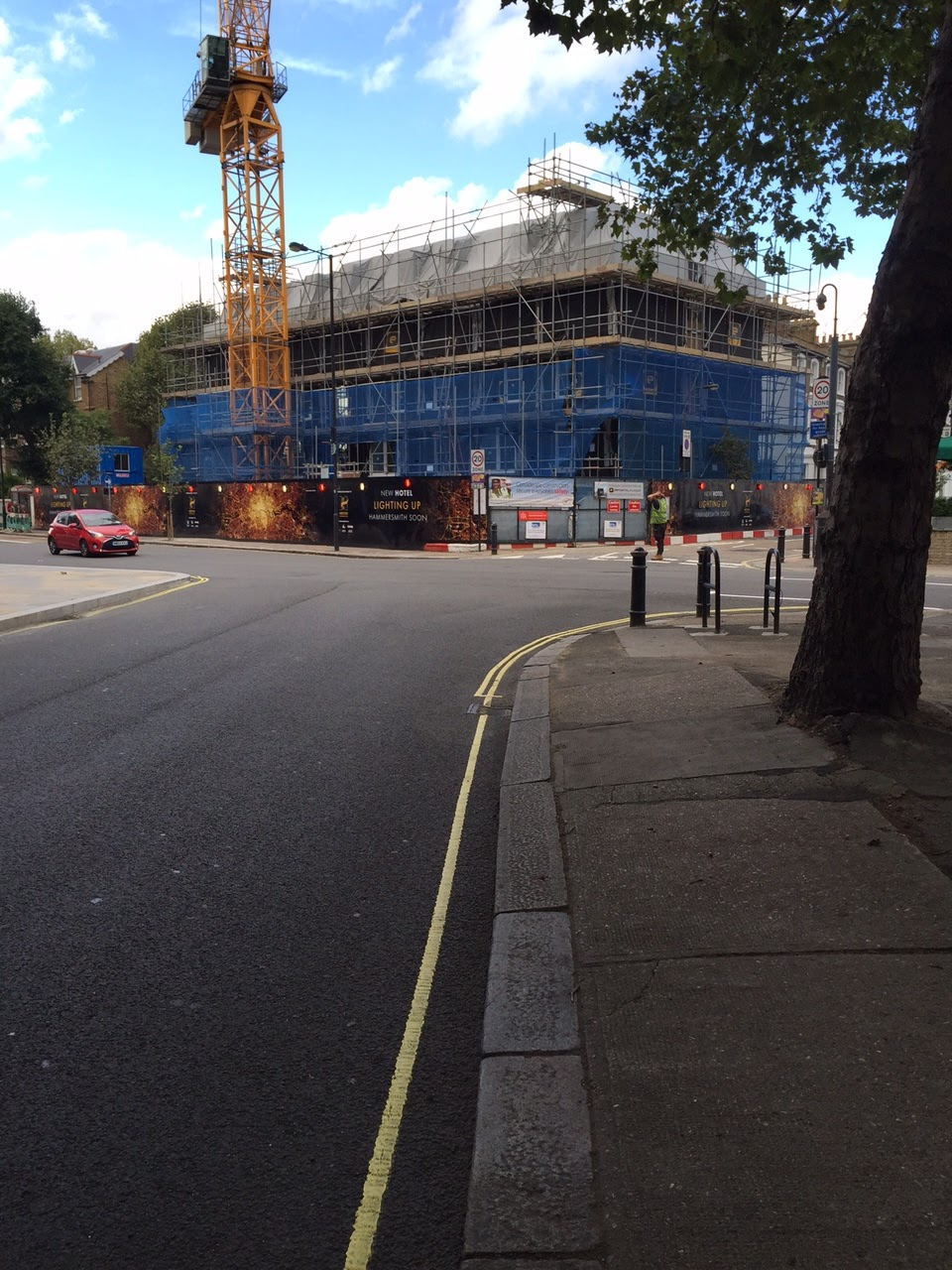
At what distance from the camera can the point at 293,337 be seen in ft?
183

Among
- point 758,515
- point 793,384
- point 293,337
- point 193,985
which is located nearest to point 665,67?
point 193,985

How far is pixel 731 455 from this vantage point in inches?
1699

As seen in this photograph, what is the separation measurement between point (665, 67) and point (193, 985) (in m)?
9.91

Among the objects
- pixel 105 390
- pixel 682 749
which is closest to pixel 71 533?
pixel 682 749

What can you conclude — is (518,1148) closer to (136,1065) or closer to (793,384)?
(136,1065)

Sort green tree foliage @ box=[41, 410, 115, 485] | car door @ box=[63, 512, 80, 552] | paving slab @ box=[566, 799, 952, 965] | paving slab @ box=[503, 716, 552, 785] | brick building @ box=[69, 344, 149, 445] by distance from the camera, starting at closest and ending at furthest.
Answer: paving slab @ box=[566, 799, 952, 965], paving slab @ box=[503, 716, 552, 785], car door @ box=[63, 512, 80, 552], green tree foliage @ box=[41, 410, 115, 485], brick building @ box=[69, 344, 149, 445]

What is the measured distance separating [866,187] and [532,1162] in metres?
10.5

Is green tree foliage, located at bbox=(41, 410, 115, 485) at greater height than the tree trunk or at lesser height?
greater

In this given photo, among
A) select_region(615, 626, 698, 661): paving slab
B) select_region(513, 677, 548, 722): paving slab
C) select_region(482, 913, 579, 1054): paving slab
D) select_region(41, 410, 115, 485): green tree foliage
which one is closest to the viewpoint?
select_region(482, 913, 579, 1054): paving slab

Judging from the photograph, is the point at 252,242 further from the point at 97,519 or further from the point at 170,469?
the point at 97,519

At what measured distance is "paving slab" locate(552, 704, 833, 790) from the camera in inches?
225

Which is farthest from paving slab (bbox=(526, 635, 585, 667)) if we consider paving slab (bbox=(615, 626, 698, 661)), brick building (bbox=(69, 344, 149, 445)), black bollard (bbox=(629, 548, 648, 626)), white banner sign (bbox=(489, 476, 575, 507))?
brick building (bbox=(69, 344, 149, 445))

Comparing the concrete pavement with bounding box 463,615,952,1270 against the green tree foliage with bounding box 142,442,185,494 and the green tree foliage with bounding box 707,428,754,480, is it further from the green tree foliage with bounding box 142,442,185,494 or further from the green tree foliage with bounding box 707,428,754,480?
the green tree foliage with bounding box 142,442,185,494

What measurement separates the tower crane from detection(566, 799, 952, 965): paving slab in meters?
47.7
